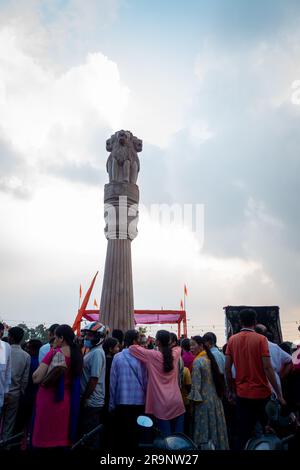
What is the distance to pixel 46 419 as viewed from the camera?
292 centimetres

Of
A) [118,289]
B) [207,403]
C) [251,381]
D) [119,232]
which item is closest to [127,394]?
[207,403]

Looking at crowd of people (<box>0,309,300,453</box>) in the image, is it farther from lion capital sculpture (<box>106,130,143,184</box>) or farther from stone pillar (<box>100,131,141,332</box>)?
lion capital sculpture (<box>106,130,143,184</box>)

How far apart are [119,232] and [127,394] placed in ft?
22.4

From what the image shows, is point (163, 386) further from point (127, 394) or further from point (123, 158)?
point (123, 158)

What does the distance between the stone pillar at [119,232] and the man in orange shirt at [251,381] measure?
5924mm

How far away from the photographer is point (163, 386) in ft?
12.6

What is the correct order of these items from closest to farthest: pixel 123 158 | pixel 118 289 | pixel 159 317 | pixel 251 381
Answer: pixel 251 381
pixel 118 289
pixel 123 158
pixel 159 317

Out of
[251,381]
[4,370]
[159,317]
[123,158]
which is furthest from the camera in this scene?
[159,317]

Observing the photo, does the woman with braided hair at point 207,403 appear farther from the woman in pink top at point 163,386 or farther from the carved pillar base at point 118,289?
the carved pillar base at point 118,289

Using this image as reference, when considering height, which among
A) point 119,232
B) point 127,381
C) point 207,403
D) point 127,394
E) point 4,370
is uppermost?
point 119,232

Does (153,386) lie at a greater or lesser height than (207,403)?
greater

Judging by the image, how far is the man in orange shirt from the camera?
139 inches

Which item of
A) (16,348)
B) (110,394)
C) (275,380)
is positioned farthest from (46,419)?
(275,380)
